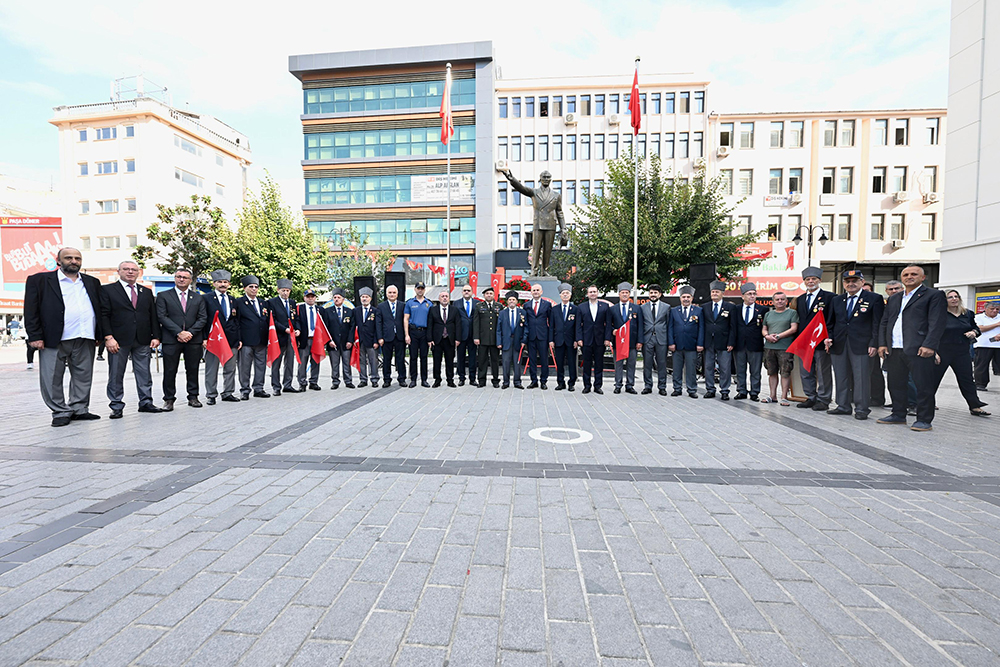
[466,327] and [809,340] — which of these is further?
[466,327]

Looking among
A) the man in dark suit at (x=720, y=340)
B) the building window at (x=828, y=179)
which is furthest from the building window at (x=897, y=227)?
the man in dark suit at (x=720, y=340)

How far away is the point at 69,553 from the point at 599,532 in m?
3.01

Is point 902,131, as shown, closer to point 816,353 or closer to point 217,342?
point 816,353

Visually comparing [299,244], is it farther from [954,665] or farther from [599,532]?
[954,665]

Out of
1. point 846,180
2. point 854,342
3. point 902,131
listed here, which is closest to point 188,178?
point 854,342

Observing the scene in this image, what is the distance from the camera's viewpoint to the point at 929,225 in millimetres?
34281

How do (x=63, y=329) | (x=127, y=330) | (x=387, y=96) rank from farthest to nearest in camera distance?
(x=387, y=96) < (x=127, y=330) < (x=63, y=329)

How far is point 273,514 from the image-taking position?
3303 millimetres

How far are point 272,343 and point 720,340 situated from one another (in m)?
8.40

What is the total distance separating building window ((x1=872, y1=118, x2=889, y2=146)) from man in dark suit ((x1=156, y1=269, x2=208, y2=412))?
4315cm

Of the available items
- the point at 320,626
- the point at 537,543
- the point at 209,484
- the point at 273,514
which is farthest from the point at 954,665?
the point at 209,484

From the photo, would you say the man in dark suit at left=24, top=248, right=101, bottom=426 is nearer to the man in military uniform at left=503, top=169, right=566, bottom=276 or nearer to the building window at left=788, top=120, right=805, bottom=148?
the man in military uniform at left=503, top=169, right=566, bottom=276

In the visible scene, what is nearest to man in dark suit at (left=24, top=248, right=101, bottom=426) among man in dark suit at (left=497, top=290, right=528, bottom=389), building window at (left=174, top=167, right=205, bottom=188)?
man in dark suit at (left=497, top=290, right=528, bottom=389)

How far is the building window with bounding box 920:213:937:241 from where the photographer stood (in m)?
34.2
